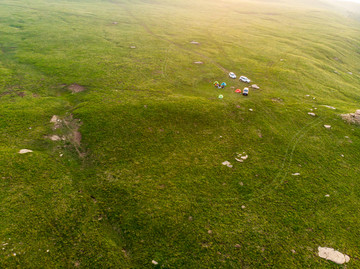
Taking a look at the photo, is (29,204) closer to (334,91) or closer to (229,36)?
(334,91)

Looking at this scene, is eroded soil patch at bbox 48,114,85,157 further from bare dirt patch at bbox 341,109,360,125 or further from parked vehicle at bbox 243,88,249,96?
bare dirt patch at bbox 341,109,360,125

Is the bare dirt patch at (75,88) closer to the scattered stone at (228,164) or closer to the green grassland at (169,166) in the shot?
the green grassland at (169,166)

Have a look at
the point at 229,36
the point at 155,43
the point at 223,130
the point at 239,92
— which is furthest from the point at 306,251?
the point at 229,36

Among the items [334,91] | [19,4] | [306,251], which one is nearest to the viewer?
[306,251]

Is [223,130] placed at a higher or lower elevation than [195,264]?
higher

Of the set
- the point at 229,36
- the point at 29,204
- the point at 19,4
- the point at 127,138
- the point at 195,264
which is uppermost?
the point at 19,4

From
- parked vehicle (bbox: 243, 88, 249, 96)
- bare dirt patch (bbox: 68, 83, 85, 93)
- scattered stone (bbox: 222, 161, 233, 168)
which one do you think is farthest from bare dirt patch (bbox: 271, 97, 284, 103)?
bare dirt patch (bbox: 68, 83, 85, 93)

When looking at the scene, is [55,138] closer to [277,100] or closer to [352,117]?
[277,100]
